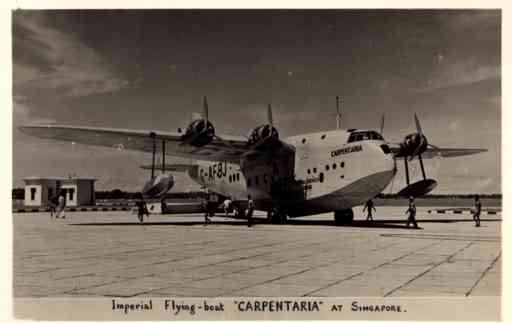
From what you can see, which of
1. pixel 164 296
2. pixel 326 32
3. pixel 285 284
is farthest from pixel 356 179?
pixel 164 296

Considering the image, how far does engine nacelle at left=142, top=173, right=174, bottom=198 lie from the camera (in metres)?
19.0

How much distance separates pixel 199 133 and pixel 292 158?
528cm

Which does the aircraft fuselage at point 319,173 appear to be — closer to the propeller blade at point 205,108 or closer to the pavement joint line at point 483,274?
the propeller blade at point 205,108

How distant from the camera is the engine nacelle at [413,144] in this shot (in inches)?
866

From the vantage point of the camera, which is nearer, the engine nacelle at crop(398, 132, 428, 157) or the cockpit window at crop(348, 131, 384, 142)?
the cockpit window at crop(348, 131, 384, 142)

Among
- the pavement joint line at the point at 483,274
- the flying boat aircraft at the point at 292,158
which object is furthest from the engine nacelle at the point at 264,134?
the pavement joint line at the point at 483,274

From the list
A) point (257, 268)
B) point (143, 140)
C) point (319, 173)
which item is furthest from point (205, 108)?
point (257, 268)

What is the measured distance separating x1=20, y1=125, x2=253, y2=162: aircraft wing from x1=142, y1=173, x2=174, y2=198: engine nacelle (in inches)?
79.9

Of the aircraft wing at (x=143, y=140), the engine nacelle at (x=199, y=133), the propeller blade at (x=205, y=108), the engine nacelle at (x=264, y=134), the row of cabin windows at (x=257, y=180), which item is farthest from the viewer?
the row of cabin windows at (x=257, y=180)

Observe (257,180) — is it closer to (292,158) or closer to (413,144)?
(292,158)

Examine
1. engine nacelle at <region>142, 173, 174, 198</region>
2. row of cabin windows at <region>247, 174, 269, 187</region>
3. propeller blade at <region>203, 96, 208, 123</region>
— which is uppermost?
propeller blade at <region>203, 96, 208, 123</region>

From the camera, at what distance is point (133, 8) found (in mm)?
11023

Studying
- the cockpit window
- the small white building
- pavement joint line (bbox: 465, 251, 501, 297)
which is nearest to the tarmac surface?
pavement joint line (bbox: 465, 251, 501, 297)

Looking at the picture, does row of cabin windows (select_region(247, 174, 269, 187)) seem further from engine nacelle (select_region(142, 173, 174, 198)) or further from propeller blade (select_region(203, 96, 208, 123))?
engine nacelle (select_region(142, 173, 174, 198))
